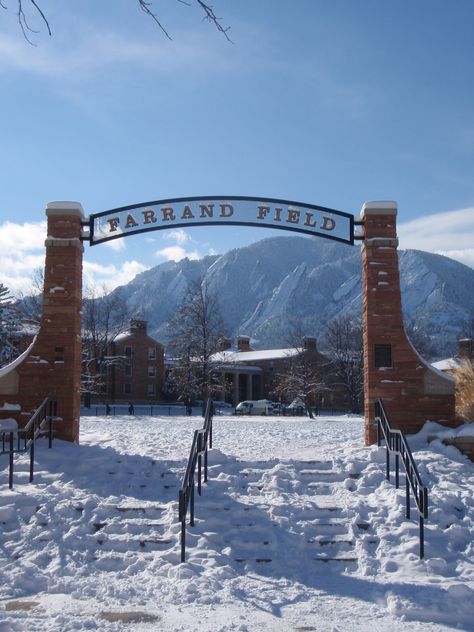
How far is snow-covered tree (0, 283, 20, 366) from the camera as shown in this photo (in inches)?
1550

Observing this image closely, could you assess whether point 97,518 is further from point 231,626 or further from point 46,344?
point 46,344

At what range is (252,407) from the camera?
50781 mm

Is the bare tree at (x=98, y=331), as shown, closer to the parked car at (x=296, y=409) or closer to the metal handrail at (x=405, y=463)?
the parked car at (x=296, y=409)

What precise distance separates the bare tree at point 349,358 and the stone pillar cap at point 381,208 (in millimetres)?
36881

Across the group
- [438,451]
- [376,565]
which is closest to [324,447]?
[438,451]

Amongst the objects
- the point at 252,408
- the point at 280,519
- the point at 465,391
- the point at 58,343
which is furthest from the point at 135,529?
the point at 252,408

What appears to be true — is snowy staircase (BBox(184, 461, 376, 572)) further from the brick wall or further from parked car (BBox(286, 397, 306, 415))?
parked car (BBox(286, 397, 306, 415))

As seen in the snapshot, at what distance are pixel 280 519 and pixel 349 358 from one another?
44816mm

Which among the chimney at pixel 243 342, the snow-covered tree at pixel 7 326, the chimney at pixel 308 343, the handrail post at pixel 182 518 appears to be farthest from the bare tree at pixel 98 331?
the handrail post at pixel 182 518

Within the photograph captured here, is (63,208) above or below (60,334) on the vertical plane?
above

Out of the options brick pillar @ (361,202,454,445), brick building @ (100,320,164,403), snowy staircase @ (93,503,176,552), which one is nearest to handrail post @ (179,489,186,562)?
snowy staircase @ (93,503,176,552)

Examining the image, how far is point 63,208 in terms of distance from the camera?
13.2 m

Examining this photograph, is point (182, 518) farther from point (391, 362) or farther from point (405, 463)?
point (391, 362)

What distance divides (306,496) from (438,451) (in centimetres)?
295
